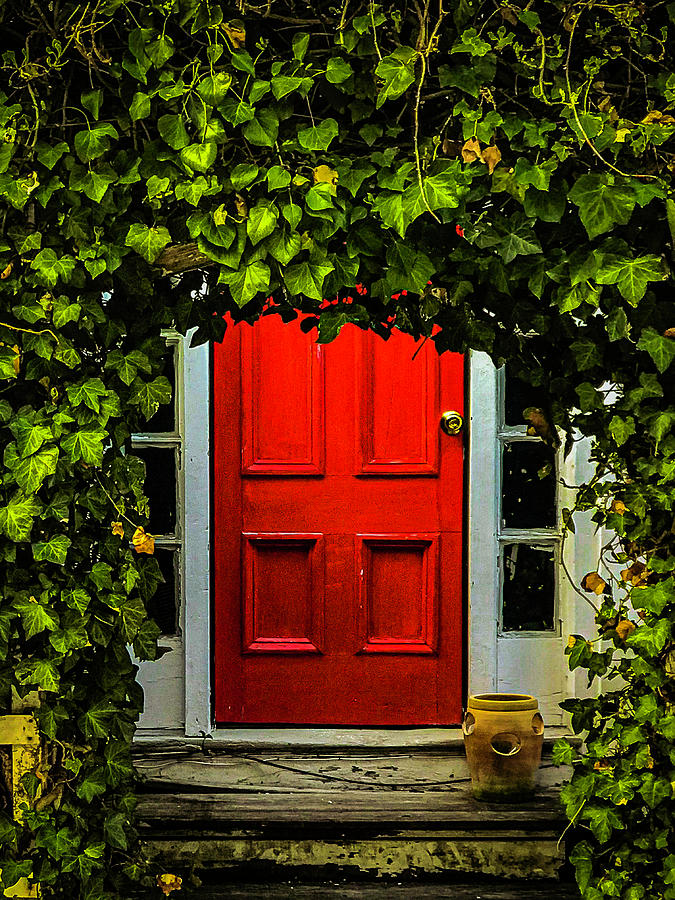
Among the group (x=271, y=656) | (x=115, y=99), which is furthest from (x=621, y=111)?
(x=271, y=656)

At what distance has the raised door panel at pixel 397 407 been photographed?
3459 mm

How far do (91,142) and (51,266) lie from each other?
0.23m

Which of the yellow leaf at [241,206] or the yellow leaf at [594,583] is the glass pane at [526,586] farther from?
the yellow leaf at [241,206]

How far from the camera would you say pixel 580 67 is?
1.78 metres

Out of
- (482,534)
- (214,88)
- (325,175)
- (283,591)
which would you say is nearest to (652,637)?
(325,175)

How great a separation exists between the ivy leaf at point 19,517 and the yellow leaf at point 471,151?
987 millimetres

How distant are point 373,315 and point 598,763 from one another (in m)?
0.97

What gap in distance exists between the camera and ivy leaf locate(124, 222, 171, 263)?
1.79 metres

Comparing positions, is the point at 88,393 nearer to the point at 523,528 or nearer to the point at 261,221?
the point at 261,221

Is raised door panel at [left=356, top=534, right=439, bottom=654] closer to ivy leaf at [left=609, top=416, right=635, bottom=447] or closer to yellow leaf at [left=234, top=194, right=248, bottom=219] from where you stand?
ivy leaf at [left=609, top=416, right=635, bottom=447]

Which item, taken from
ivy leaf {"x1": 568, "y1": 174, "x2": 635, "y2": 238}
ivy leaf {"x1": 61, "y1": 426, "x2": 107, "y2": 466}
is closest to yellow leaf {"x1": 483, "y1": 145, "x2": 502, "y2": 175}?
ivy leaf {"x1": 568, "y1": 174, "x2": 635, "y2": 238}

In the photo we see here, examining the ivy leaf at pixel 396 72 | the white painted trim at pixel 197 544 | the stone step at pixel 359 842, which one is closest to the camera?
the ivy leaf at pixel 396 72

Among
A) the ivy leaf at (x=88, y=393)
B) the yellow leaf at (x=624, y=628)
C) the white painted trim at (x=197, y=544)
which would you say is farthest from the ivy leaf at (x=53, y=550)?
the white painted trim at (x=197, y=544)

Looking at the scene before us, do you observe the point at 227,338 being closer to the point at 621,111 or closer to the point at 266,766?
the point at 266,766
